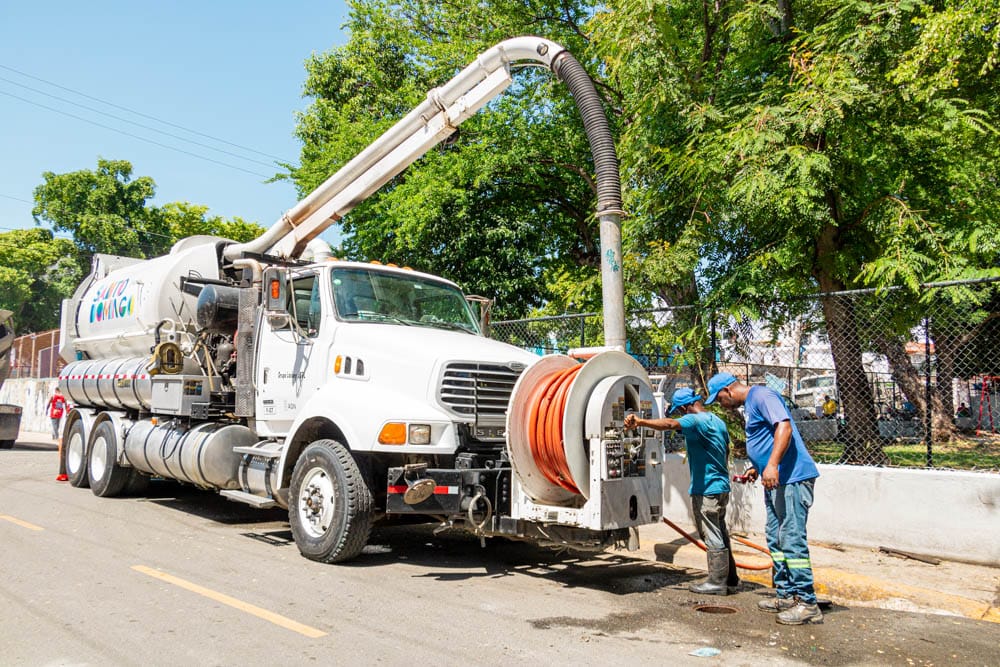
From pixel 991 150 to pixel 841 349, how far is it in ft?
9.97

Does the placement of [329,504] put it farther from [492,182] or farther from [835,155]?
[492,182]

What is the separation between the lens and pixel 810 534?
8367 millimetres

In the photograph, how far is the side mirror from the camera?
26.7 ft

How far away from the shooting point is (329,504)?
7148 millimetres

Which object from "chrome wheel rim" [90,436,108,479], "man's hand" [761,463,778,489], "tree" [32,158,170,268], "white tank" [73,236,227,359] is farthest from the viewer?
"tree" [32,158,170,268]

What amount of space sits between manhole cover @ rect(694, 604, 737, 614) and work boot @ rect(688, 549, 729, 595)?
1.00 ft

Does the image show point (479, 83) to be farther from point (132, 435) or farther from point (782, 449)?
point (132, 435)

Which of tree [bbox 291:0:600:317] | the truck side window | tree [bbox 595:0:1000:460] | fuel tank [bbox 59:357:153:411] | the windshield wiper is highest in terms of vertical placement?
tree [bbox 291:0:600:317]

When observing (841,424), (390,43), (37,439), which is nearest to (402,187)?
(390,43)

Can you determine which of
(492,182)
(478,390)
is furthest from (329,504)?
(492,182)

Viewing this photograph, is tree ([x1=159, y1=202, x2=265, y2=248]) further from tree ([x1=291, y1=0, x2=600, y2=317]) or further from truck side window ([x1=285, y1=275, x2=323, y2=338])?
truck side window ([x1=285, y1=275, x2=323, y2=338])

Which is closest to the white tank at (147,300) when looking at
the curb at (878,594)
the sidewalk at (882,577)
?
the sidewalk at (882,577)

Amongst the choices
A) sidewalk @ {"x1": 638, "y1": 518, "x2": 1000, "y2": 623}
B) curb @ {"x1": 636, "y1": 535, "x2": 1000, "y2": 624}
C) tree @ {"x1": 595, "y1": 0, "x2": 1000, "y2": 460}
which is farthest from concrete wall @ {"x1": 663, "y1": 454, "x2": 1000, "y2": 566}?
curb @ {"x1": 636, "y1": 535, "x2": 1000, "y2": 624}

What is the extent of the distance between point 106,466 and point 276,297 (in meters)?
5.29
